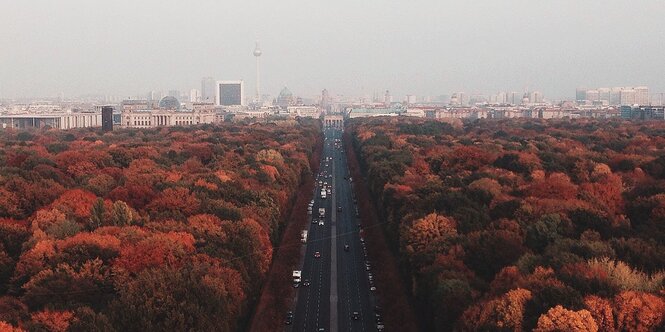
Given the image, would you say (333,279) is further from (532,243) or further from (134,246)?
(134,246)

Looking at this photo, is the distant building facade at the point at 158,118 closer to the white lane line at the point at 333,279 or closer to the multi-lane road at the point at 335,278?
the multi-lane road at the point at 335,278

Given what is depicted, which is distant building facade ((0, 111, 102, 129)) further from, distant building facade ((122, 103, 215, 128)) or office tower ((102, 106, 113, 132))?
office tower ((102, 106, 113, 132))

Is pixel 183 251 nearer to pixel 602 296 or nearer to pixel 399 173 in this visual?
pixel 602 296

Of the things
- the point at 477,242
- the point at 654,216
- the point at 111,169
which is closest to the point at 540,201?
the point at 654,216

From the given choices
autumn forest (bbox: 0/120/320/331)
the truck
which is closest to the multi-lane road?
the truck

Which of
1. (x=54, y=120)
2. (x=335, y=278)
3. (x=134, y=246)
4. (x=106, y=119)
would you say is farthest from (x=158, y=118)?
(x=134, y=246)

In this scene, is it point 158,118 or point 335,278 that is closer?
point 335,278
